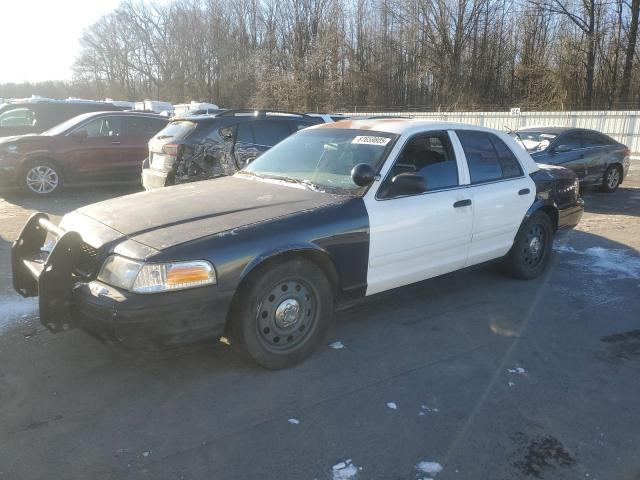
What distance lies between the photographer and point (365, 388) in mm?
3352

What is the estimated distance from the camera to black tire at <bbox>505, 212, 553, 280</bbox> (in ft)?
17.5

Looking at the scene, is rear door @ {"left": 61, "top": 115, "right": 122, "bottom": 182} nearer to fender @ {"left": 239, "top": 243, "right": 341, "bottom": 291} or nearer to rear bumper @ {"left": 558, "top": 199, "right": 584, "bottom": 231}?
fender @ {"left": 239, "top": 243, "right": 341, "bottom": 291}

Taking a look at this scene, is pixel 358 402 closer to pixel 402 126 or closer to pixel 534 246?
pixel 402 126

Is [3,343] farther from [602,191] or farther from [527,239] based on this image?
[602,191]

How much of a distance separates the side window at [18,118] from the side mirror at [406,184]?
11.2 metres

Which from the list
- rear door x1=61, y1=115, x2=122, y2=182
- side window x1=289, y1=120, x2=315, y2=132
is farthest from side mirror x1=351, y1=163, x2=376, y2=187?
rear door x1=61, y1=115, x2=122, y2=182

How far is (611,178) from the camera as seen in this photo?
11.6 m

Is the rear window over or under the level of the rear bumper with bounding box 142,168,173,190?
over

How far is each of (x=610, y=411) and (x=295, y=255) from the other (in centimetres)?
213

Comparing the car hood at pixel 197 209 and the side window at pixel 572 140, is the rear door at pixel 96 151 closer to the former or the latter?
the car hood at pixel 197 209

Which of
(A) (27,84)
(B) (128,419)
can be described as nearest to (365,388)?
(B) (128,419)

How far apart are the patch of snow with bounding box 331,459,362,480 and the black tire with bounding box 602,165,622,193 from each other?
1091 cm

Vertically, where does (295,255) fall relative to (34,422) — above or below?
above

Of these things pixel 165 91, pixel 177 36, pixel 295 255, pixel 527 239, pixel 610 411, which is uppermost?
pixel 177 36
